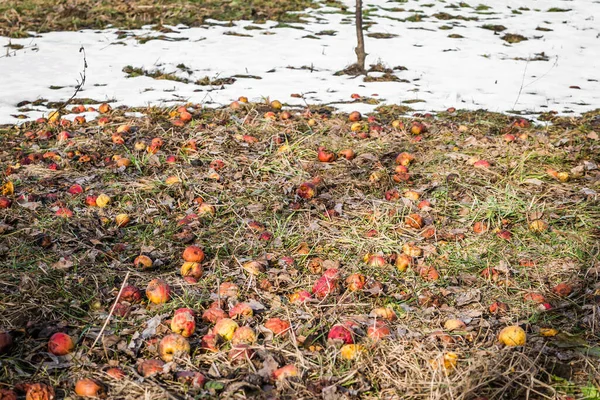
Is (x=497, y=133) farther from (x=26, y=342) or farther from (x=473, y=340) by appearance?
(x=26, y=342)

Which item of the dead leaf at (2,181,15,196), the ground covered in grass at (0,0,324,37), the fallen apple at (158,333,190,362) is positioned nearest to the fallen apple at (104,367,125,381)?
the fallen apple at (158,333,190,362)

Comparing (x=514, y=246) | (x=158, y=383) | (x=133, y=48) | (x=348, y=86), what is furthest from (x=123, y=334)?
(x=133, y=48)

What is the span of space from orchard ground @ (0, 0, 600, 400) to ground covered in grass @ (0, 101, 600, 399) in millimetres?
13

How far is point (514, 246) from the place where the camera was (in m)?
3.55

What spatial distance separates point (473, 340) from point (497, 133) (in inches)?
125

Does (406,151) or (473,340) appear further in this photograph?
(406,151)

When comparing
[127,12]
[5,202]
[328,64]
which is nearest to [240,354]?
[5,202]

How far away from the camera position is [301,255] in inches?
137

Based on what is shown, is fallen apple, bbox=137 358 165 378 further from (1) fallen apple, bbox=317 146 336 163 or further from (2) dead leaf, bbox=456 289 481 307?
(1) fallen apple, bbox=317 146 336 163

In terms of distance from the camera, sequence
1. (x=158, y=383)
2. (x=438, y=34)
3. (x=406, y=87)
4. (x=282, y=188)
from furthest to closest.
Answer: (x=438, y=34) → (x=406, y=87) → (x=282, y=188) → (x=158, y=383)

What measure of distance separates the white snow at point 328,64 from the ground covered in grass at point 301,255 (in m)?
0.89

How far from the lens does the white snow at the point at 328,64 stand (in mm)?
6367

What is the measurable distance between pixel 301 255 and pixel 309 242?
18cm

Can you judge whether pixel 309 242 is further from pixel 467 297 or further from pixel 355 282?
pixel 467 297
